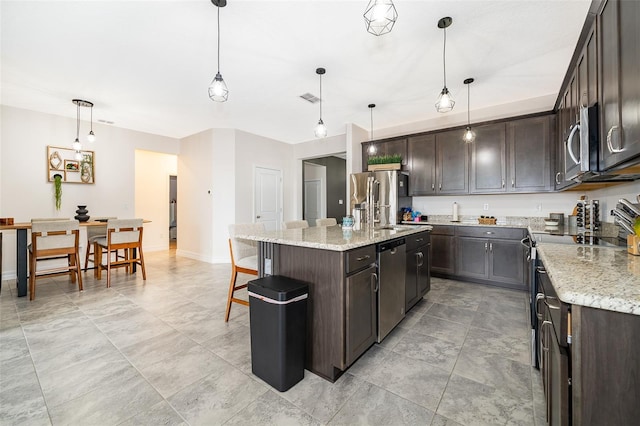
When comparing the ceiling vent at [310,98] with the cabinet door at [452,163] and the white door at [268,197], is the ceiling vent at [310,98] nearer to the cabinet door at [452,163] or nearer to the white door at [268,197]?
the cabinet door at [452,163]

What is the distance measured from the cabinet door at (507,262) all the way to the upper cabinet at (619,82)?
257 cm

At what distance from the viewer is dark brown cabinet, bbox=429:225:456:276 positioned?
411 centimetres

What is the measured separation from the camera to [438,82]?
3.44 meters

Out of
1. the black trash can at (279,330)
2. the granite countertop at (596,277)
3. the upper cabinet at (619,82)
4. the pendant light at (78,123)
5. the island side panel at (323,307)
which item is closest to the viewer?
the granite countertop at (596,277)

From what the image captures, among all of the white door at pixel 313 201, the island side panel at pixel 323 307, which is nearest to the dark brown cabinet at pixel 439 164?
the island side panel at pixel 323 307

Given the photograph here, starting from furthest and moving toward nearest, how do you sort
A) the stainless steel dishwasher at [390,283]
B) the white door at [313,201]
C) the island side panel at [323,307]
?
the white door at [313,201], the stainless steel dishwasher at [390,283], the island side panel at [323,307]

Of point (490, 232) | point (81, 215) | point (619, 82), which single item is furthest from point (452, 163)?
point (81, 215)

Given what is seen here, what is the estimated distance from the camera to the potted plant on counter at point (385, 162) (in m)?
4.71

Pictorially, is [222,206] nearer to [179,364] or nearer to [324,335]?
[179,364]

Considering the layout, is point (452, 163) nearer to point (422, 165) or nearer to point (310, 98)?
point (422, 165)

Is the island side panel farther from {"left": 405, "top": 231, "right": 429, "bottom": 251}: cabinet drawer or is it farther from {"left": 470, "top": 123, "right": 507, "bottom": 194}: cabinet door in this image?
{"left": 470, "top": 123, "right": 507, "bottom": 194}: cabinet door

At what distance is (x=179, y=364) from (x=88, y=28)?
119 inches

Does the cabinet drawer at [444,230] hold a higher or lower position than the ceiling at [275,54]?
lower

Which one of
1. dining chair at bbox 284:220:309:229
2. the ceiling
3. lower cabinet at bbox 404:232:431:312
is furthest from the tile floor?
the ceiling
